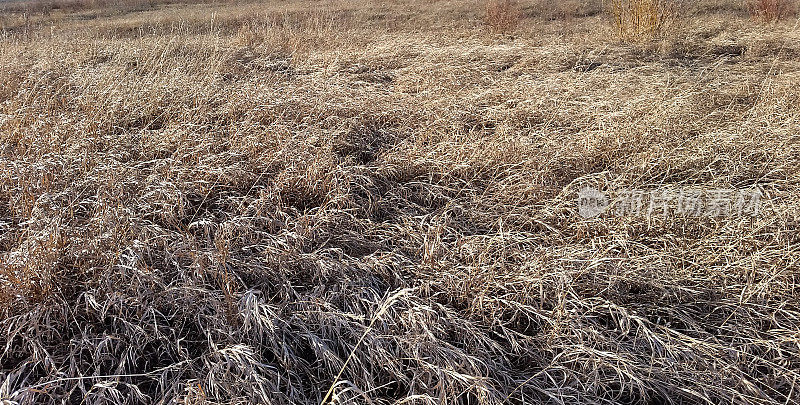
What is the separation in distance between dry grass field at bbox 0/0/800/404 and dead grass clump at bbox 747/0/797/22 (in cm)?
355

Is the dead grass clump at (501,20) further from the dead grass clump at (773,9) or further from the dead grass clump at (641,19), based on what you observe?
the dead grass clump at (773,9)

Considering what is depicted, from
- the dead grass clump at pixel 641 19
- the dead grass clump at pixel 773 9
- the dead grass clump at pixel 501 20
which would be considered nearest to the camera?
the dead grass clump at pixel 641 19

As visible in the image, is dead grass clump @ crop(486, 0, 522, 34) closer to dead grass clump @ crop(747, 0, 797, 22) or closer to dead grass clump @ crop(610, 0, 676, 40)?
dead grass clump @ crop(610, 0, 676, 40)

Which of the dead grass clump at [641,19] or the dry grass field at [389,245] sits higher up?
the dead grass clump at [641,19]

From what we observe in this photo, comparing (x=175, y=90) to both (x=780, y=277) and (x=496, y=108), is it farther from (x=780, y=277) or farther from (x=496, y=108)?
(x=780, y=277)

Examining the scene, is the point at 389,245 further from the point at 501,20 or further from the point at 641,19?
the point at 501,20

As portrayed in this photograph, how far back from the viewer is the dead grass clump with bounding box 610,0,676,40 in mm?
6406

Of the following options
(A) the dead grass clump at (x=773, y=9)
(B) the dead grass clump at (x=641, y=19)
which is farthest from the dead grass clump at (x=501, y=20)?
(A) the dead grass clump at (x=773, y=9)

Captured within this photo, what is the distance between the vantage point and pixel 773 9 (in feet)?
23.9

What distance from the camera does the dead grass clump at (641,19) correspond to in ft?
21.0

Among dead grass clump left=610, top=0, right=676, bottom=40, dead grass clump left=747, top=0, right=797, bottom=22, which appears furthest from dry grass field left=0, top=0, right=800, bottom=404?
dead grass clump left=747, top=0, right=797, bottom=22

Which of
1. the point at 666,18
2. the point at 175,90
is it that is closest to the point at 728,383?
the point at 175,90

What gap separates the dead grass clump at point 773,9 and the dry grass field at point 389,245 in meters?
3.55

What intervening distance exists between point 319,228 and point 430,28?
7230mm
